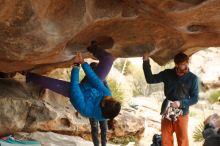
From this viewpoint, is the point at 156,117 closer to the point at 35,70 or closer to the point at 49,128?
the point at 49,128

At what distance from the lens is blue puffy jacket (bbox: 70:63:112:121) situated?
215 inches

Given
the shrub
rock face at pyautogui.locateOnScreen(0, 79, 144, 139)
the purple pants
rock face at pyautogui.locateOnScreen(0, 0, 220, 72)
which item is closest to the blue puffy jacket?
the purple pants

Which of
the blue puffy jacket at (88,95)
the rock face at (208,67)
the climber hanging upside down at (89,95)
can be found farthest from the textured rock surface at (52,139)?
the rock face at (208,67)

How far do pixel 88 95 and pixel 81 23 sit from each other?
1047 mm

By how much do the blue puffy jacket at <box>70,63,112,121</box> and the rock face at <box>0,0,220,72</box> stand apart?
0.63 m

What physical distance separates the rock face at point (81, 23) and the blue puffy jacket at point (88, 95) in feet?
2.05

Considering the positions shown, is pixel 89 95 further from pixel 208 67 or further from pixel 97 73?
pixel 208 67

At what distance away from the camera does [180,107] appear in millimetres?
6074

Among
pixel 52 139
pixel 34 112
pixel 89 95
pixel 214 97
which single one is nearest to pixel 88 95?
pixel 89 95

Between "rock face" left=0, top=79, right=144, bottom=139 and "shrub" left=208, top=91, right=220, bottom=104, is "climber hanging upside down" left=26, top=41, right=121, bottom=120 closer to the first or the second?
"rock face" left=0, top=79, right=144, bottom=139

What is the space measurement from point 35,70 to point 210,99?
12.9 meters

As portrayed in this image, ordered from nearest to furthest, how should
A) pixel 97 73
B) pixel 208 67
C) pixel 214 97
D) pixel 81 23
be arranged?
pixel 81 23 → pixel 97 73 → pixel 214 97 → pixel 208 67

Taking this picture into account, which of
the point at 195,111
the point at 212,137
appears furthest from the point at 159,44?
the point at 195,111

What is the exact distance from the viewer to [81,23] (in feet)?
18.3
